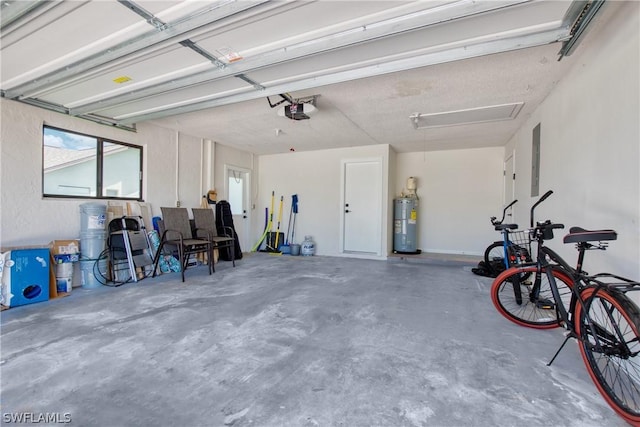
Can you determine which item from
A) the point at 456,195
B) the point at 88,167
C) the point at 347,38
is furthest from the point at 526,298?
the point at 88,167

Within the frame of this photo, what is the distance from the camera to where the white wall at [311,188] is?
20.7 feet

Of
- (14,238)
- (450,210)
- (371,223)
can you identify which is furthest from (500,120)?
(14,238)

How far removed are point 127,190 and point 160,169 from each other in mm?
610

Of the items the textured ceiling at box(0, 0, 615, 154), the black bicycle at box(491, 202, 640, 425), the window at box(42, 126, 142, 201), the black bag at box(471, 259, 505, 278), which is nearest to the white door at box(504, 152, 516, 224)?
the black bag at box(471, 259, 505, 278)

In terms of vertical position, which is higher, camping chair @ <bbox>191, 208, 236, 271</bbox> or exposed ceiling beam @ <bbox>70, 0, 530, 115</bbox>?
exposed ceiling beam @ <bbox>70, 0, 530, 115</bbox>

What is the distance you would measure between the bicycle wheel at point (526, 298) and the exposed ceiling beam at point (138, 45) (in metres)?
2.58

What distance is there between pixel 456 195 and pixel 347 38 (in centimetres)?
502

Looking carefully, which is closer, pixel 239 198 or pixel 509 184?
pixel 509 184

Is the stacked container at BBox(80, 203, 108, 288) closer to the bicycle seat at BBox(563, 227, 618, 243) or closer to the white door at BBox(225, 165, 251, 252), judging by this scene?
the white door at BBox(225, 165, 251, 252)

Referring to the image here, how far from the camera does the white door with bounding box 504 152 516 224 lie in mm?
4855

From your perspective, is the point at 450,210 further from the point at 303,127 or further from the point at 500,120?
the point at 303,127

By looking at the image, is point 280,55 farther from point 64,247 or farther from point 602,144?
point 64,247

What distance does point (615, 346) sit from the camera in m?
1.44

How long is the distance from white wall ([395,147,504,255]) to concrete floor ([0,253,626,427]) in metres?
3.01
